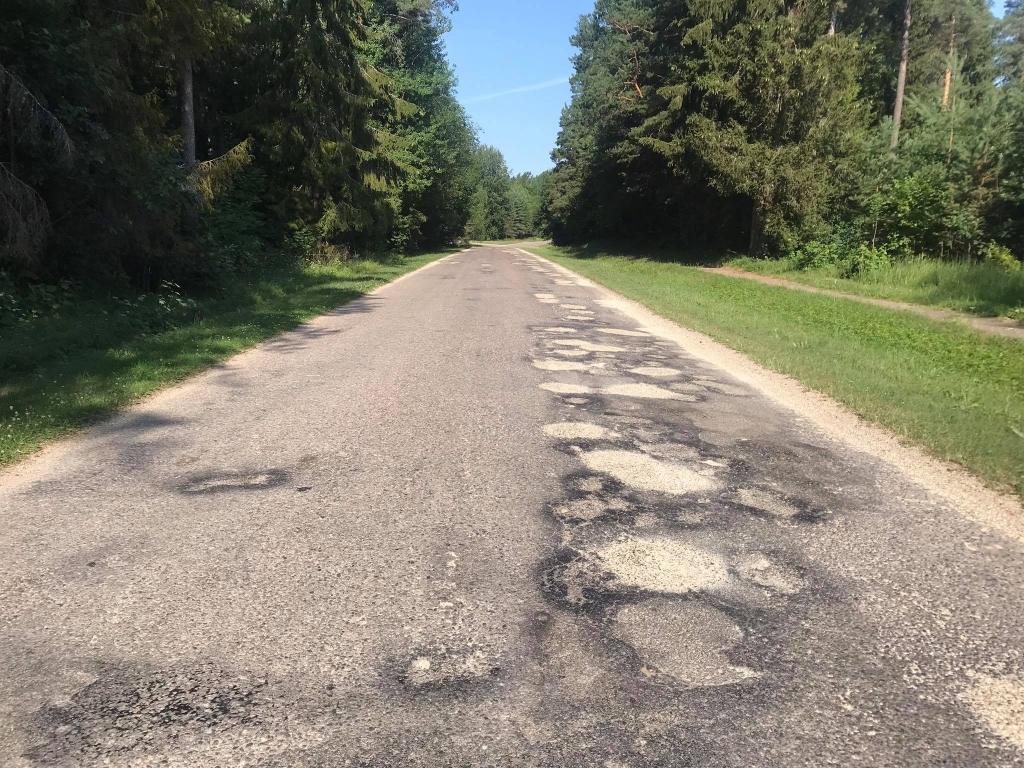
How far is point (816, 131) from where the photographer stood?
26.4 m

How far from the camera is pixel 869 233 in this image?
2267cm

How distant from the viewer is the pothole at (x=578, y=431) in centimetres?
569

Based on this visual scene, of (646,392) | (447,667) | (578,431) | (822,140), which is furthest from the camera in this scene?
(822,140)

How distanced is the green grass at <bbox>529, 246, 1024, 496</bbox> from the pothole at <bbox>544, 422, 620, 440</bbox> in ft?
8.89

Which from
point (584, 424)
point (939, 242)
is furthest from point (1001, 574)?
point (939, 242)

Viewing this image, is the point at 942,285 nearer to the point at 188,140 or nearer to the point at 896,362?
the point at 896,362

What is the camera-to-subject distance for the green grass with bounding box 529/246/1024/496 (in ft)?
19.1

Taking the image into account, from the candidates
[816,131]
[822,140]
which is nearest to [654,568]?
[816,131]

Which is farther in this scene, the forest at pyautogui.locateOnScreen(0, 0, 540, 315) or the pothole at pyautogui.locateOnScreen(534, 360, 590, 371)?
the forest at pyautogui.locateOnScreen(0, 0, 540, 315)

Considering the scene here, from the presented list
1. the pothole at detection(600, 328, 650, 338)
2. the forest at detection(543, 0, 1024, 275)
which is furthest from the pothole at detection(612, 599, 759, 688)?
the forest at detection(543, 0, 1024, 275)

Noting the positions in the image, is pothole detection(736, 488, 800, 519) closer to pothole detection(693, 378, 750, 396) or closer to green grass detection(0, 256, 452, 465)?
pothole detection(693, 378, 750, 396)

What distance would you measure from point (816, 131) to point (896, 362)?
20.7 meters

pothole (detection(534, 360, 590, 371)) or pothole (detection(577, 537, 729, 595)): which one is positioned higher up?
pothole (detection(534, 360, 590, 371))

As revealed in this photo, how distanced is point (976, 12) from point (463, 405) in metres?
49.0
